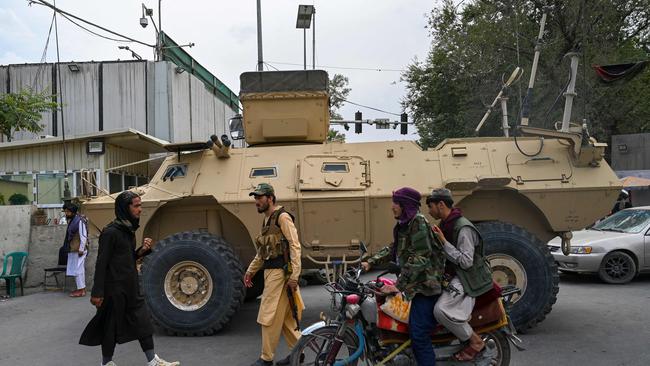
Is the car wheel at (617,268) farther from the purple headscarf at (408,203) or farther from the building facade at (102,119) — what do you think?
the building facade at (102,119)

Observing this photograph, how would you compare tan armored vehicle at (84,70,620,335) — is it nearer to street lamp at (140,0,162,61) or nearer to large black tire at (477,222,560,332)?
large black tire at (477,222,560,332)

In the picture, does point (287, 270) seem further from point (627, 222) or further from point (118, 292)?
point (627, 222)

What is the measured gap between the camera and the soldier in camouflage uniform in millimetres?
4480

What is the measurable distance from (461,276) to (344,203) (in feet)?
9.26

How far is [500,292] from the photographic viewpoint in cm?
479

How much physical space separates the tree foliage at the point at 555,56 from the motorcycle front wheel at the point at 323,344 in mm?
14094

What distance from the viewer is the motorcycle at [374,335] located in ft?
15.4

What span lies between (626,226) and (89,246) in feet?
33.9

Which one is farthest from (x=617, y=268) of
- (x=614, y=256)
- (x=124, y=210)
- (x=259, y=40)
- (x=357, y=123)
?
(x=357, y=123)

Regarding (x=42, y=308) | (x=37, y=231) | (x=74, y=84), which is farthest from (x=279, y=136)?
(x=74, y=84)

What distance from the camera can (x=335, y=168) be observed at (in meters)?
7.50

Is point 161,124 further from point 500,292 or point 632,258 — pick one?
point 500,292

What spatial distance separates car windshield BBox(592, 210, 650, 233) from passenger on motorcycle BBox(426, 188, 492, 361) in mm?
7642

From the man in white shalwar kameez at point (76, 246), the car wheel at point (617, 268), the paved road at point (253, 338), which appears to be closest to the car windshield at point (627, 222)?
the car wheel at point (617, 268)
